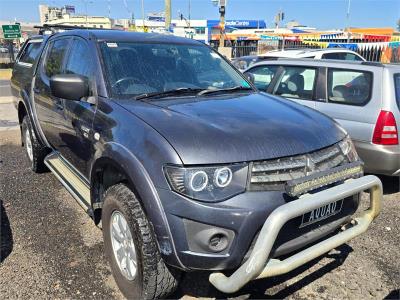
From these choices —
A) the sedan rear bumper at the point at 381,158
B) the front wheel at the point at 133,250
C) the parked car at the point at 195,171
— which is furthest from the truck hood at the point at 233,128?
the sedan rear bumper at the point at 381,158

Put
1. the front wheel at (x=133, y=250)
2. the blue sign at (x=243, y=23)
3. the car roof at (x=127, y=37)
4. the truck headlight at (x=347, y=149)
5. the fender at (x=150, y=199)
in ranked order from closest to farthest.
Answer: the fender at (x=150, y=199) < the front wheel at (x=133, y=250) < the truck headlight at (x=347, y=149) < the car roof at (x=127, y=37) < the blue sign at (x=243, y=23)

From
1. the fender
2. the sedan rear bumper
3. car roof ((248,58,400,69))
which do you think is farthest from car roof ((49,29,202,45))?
the sedan rear bumper

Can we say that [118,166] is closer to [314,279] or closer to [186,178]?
[186,178]

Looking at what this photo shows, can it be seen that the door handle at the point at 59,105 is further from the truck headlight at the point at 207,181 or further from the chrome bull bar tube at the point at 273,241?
the chrome bull bar tube at the point at 273,241

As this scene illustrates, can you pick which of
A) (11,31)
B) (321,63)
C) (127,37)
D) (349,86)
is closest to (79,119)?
(127,37)

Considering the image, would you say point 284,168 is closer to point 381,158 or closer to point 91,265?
point 91,265

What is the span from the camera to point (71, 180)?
12.3 ft

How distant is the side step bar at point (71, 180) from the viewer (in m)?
3.36

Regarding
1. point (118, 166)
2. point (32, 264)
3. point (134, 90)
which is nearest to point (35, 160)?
point (32, 264)

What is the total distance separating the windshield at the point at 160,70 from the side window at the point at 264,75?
2.47m

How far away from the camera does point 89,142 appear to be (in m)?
3.16

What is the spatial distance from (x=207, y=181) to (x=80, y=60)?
211 centimetres

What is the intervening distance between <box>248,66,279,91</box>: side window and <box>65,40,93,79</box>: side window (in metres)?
3.35

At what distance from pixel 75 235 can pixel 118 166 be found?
1.47m
